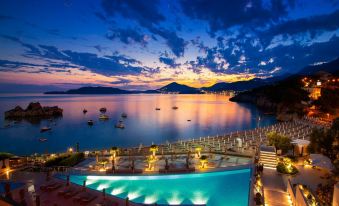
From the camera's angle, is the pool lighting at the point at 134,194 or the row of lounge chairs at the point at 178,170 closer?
the pool lighting at the point at 134,194

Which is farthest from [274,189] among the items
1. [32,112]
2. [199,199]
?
[32,112]

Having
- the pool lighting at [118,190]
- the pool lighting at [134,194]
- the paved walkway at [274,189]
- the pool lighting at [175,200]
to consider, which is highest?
the paved walkway at [274,189]

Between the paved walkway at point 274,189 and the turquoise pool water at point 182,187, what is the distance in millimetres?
965

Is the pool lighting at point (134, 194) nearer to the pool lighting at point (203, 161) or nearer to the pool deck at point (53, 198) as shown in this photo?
the pool deck at point (53, 198)

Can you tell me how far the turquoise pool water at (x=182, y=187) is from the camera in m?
10.2

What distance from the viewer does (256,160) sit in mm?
12906

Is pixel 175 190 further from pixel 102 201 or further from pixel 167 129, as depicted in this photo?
pixel 167 129

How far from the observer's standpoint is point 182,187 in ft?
37.4

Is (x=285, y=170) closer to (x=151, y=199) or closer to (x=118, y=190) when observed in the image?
(x=151, y=199)

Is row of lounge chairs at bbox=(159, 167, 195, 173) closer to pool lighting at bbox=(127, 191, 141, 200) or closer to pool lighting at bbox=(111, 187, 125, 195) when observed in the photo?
pool lighting at bbox=(127, 191, 141, 200)

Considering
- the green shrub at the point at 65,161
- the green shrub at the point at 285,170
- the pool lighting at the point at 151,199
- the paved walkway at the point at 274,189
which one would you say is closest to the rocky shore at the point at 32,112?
the green shrub at the point at 65,161

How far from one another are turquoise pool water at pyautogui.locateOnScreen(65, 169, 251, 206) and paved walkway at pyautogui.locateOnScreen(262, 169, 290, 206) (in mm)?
965

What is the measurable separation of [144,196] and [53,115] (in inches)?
2458

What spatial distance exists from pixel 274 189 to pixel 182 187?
167 inches
